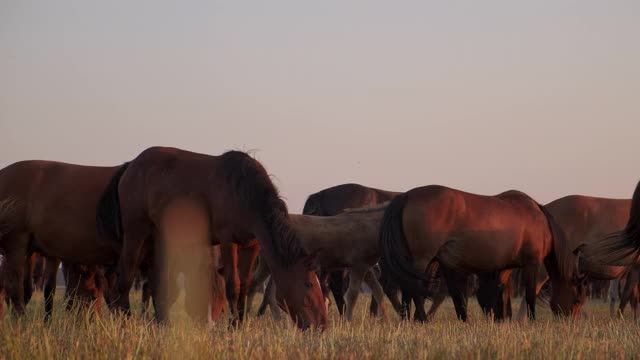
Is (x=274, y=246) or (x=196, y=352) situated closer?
(x=196, y=352)

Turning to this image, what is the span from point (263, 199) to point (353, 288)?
19.0 feet

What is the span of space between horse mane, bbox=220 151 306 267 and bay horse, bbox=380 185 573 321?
3.43 m

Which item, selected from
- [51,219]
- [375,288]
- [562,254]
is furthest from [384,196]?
[51,219]

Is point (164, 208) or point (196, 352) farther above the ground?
point (164, 208)

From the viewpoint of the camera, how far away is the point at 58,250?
11.5 m

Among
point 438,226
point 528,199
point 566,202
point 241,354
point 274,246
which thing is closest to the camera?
point 241,354

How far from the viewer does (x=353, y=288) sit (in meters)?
15.4

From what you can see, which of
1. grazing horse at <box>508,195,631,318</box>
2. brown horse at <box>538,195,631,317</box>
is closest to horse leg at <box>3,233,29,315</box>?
grazing horse at <box>508,195,631,318</box>

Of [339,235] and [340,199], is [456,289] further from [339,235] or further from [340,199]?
[340,199]

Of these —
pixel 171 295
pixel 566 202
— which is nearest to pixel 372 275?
pixel 566 202

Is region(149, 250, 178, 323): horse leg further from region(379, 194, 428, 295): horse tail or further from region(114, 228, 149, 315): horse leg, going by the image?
region(379, 194, 428, 295): horse tail

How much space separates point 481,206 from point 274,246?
504cm

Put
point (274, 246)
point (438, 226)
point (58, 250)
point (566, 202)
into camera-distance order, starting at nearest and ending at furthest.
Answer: point (274, 246), point (58, 250), point (438, 226), point (566, 202)

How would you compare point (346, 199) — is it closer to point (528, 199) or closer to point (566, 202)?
point (566, 202)
